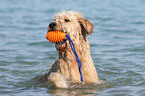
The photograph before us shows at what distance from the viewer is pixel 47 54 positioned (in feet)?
38.2

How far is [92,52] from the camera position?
1198cm

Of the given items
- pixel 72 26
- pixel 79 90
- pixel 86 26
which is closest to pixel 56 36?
pixel 72 26

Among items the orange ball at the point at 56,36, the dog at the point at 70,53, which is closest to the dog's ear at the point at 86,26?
the dog at the point at 70,53

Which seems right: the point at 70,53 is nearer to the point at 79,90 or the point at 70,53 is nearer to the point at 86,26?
the point at 86,26

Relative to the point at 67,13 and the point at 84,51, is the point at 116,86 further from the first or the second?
the point at 67,13

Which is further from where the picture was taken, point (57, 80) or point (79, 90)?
point (79, 90)

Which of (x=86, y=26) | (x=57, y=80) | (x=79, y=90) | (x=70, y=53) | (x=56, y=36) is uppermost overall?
(x=86, y=26)

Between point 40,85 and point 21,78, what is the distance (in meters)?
1.39

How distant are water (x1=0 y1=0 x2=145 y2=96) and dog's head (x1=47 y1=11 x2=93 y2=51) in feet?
2.23

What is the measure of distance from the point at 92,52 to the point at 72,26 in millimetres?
4937

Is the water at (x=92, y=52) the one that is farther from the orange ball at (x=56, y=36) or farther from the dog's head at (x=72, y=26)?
the orange ball at (x=56, y=36)

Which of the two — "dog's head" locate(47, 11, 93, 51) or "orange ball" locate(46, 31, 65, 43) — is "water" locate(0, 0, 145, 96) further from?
"orange ball" locate(46, 31, 65, 43)

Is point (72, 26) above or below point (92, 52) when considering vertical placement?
above

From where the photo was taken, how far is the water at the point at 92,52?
7430 mm
